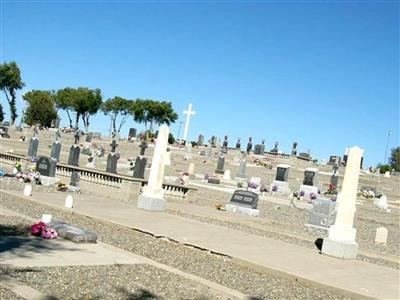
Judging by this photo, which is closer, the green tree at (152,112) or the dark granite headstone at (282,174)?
the dark granite headstone at (282,174)

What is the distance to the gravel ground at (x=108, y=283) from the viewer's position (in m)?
5.91

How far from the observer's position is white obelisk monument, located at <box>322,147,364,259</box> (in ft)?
36.4

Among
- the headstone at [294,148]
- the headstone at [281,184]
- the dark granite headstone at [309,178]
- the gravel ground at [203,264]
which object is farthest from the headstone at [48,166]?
the headstone at [294,148]

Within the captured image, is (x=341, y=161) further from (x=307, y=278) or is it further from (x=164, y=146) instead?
(x=307, y=278)

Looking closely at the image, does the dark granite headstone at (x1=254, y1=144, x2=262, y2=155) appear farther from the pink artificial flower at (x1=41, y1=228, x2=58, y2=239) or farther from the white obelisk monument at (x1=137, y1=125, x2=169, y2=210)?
the pink artificial flower at (x1=41, y1=228, x2=58, y2=239)

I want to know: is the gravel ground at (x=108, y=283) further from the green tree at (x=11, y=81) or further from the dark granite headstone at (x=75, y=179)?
the green tree at (x=11, y=81)

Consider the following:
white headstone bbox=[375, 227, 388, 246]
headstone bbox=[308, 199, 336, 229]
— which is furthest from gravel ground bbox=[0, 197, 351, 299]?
white headstone bbox=[375, 227, 388, 246]

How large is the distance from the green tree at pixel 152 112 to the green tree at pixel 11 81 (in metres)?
23.6

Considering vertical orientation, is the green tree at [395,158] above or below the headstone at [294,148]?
above

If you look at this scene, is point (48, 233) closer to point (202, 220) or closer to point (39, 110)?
point (202, 220)

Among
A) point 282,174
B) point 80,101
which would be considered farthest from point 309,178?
point 80,101

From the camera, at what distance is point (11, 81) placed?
90938 millimetres

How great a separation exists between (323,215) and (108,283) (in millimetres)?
10789

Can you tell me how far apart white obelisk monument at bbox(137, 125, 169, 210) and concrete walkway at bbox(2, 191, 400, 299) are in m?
0.41
